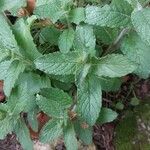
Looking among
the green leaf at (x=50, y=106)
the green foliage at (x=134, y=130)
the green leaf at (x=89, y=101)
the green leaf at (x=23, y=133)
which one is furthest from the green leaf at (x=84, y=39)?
the green foliage at (x=134, y=130)

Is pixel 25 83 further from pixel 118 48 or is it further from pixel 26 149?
pixel 118 48

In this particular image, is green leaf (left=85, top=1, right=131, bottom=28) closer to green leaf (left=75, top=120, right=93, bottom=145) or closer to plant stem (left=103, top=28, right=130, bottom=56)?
plant stem (left=103, top=28, right=130, bottom=56)

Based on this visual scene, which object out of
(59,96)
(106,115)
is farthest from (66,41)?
(106,115)

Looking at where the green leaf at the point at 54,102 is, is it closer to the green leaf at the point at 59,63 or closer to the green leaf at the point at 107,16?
the green leaf at the point at 59,63

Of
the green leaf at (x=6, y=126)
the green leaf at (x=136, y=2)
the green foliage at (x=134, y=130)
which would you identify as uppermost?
the green leaf at (x=136, y=2)

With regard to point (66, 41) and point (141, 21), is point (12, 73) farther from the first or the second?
point (141, 21)

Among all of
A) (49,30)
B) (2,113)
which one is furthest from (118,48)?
(2,113)
